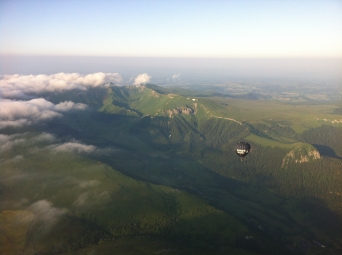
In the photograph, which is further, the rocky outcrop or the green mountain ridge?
the rocky outcrop

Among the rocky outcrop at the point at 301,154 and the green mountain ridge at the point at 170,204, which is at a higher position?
the rocky outcrop at the point at 301,154

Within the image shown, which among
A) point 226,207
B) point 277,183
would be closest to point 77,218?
point 226,207

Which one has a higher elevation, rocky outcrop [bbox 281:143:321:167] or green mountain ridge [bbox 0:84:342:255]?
rocky outcrop [bbox 281:143:321:167]

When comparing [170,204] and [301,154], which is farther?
[301,154]

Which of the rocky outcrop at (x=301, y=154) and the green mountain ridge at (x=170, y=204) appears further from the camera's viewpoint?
the rocky outcrop at (x=301, y=154)

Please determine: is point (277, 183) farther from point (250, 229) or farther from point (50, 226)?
point (50, 226)

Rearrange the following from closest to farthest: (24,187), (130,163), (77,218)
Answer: (77,218) → (24,187) → (130,163)

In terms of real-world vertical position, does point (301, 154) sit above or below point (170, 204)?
above

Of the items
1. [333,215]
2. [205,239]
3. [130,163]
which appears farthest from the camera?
[130,163]

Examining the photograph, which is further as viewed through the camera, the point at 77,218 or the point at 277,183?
the point at 277,183
